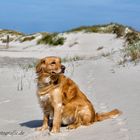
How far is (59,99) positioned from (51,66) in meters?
0.53

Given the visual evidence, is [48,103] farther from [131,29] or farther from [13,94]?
[131,29]

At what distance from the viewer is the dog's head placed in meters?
8.19

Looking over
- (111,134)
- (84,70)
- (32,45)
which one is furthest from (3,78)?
(32,45)

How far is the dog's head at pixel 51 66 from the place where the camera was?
8.19 metres

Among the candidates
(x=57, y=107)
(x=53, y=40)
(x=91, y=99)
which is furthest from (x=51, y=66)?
(x=53, y=40)

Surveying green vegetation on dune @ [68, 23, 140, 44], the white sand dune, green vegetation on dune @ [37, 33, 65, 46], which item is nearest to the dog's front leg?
the white sand dune

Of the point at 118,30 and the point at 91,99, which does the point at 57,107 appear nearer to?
the point at 91,99

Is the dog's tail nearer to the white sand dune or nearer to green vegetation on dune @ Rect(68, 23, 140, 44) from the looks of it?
the white sand dune

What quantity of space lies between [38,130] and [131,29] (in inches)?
1487

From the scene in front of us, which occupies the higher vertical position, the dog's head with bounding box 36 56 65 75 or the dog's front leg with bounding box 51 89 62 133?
the dog's head with bounding box 36 56 65 75

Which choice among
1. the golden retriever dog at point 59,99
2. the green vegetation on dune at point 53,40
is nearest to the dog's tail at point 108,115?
the golden retriever dog at point 59,99

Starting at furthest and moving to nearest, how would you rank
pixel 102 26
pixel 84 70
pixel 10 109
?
pixel 102 26 → pixel 84 70 → pixel 10 109

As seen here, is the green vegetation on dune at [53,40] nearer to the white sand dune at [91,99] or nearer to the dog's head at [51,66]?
the white sand dune at [91,99]

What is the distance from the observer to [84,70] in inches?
754
